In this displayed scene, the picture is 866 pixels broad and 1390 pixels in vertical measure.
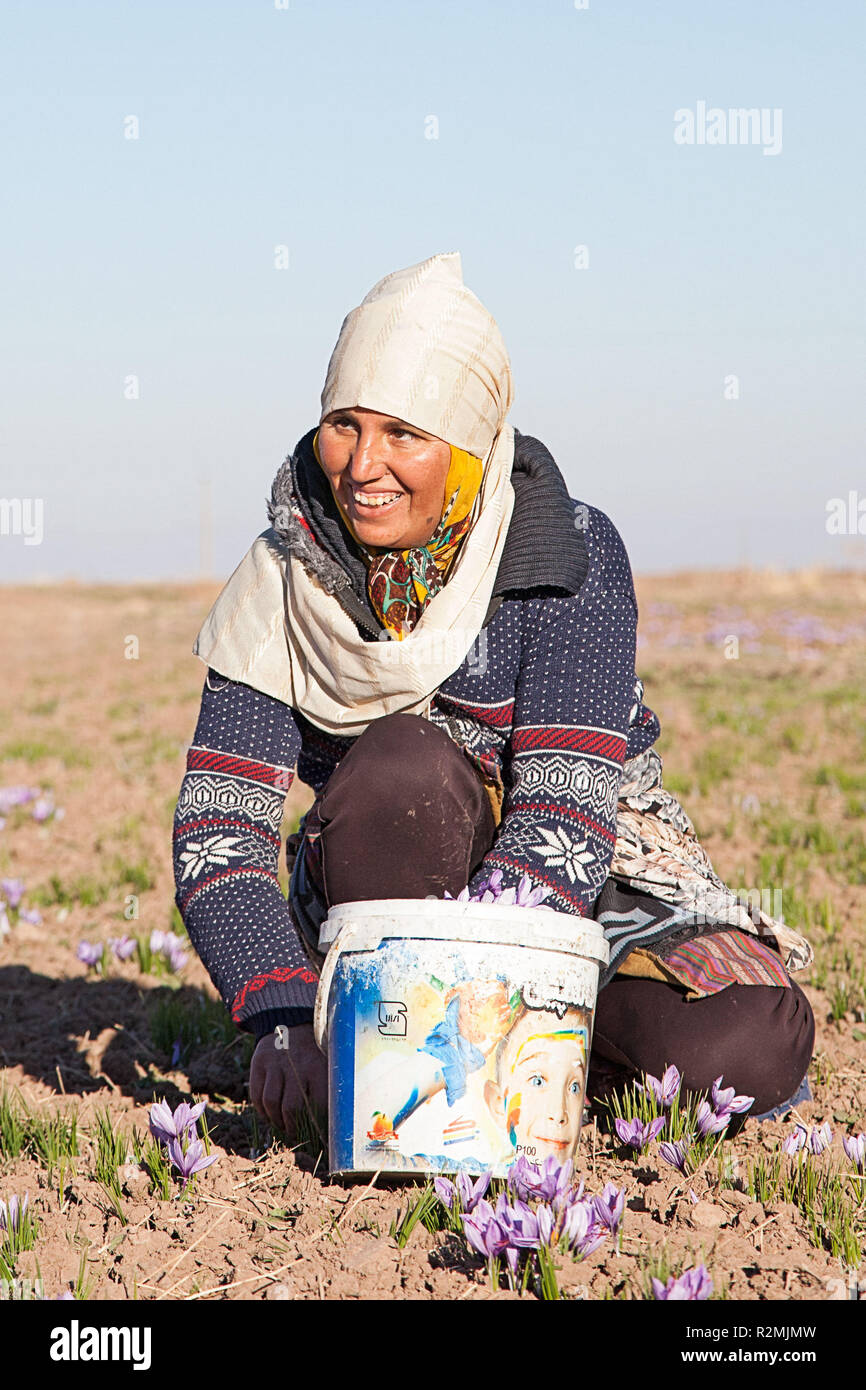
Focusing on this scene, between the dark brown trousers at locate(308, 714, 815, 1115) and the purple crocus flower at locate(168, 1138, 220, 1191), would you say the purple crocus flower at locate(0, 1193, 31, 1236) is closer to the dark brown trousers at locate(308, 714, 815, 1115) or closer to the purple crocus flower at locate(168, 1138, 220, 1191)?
the purple crocus flower at locate(168, 1138, 220, 1191)

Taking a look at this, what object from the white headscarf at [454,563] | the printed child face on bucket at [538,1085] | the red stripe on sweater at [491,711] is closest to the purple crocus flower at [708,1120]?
the printed child face on bucket at [538,1085]

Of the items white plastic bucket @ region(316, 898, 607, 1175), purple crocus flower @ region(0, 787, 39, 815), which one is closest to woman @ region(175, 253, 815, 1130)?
white plastic bucket @ region(316, 898, 607, 1175)

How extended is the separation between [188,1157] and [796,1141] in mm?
1174

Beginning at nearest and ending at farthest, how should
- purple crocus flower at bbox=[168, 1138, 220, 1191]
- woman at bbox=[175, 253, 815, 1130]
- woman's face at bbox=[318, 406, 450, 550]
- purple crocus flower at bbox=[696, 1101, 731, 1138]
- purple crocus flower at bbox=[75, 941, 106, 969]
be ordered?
purple crocus flower at bbox=[168, 1138, 220, 1191]
purple crocus flower at bbox=[696, 1101, 731, 1138]
woman at bbox=[175, 253, 815, 1130]
woman's face at bbox=[318, 406, 450, 550]
purple crocus flower at bbox=[75, 941, 106, 969]

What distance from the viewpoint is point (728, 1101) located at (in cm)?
267

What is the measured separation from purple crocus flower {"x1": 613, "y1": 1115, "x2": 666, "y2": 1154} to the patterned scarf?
3.78 feet

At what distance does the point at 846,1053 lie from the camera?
3.57m

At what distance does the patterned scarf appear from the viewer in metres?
3.00

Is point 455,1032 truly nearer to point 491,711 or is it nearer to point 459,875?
point 459,875

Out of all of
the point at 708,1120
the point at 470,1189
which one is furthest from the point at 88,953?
the point at 470,1189

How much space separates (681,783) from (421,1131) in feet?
18.0

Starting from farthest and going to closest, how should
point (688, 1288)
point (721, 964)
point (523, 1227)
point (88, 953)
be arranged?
1. point (88, 953)
2. point (721, 964)
3. point (523, 1227)
4. point (688, 1288)

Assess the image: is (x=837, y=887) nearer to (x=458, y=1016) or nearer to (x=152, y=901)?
(x=152, y=901)
